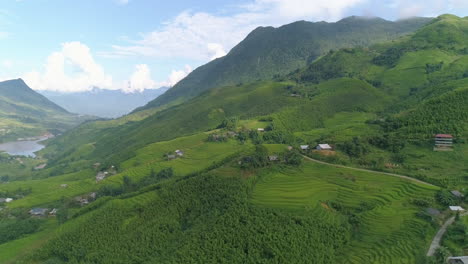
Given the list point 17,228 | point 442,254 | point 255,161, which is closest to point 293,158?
point 255,161

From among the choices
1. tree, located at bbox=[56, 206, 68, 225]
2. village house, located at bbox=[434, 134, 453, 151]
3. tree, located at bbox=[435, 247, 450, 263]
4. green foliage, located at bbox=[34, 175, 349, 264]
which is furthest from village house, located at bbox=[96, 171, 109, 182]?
village house, located at bbox=[434, 134, 453, 151]

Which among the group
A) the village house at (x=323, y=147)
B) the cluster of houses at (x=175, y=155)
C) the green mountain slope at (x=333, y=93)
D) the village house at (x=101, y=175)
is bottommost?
the village house at (x=101, y=175)

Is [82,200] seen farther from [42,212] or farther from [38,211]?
[38,211]

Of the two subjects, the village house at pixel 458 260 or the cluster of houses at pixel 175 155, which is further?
the cluster of houses at pixel 175 155

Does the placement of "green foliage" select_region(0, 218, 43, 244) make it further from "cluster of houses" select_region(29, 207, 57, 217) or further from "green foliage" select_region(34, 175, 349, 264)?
"green foliage" select_region(34, 175, 349, 264)

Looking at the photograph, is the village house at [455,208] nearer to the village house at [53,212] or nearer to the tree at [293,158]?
the tree at [293,158]

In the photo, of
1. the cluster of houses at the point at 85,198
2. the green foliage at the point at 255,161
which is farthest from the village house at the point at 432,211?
the cluster of houses at the point at 85,198

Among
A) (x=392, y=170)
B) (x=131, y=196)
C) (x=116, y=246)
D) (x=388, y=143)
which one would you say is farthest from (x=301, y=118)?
(x=116, y=246)
